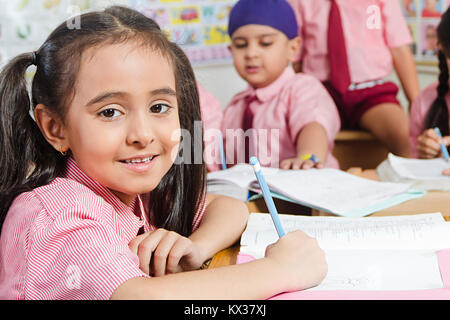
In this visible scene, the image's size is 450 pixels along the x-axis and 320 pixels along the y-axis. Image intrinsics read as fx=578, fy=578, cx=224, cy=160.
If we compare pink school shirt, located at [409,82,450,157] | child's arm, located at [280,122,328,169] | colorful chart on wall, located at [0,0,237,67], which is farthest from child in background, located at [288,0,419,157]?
colorful chart on wall, located at [0,0,237,67]

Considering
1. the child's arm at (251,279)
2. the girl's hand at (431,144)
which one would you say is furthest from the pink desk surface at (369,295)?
the girl's hand at (431,144)

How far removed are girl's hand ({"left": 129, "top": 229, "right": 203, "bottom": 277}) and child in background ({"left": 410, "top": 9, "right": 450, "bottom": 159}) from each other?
0.92 m

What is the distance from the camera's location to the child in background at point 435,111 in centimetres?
143

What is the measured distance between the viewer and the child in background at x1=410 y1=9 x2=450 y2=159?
1431 millimetres

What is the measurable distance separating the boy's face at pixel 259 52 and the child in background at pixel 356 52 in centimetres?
32

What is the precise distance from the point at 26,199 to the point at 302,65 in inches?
66.7

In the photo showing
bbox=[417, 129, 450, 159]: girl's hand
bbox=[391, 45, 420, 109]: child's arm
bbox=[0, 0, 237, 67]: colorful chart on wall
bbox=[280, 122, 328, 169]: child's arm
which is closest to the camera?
bbox=[417, 129, 450, 159]: girl's hand

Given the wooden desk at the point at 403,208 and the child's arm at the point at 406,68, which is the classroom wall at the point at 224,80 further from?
the wooden desk at the point at 403,208

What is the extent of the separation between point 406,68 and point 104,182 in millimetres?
1788

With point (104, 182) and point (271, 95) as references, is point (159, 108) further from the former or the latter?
point (271, 95)

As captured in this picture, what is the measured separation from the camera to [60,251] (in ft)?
1.77

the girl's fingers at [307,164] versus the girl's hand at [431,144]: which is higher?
the girl's fingers at [307,164]

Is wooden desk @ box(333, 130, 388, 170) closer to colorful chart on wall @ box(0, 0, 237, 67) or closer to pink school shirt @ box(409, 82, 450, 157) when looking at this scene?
pink school shirt @ box(409, 82, 450, 157)
